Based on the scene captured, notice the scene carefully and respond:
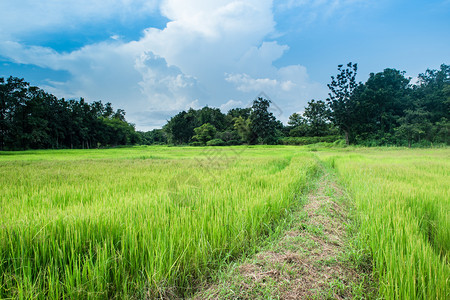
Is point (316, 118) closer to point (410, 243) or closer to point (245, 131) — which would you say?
point (245, 131)

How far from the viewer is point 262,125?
38031 millimetres

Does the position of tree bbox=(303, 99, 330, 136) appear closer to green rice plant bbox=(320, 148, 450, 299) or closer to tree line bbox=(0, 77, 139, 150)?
green rice plant bbox=(320, 148, 450, 299)

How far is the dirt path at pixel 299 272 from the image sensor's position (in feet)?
3.83

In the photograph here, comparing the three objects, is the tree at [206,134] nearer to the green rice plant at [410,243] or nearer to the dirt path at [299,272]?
the green rice plant at [410,243]

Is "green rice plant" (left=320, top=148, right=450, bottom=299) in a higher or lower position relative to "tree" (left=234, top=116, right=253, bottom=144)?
lower

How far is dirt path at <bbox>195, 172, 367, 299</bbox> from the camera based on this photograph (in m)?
1.17

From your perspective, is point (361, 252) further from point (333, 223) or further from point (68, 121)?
point (68, 121)

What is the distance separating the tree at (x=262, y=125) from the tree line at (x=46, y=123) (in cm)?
4143

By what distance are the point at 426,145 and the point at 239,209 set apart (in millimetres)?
34903

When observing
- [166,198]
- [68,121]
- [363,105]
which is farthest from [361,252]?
[68,121]

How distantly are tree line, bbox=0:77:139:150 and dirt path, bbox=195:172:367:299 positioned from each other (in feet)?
154

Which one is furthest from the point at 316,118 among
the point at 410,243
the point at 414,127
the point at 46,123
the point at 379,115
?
the point at 46,123

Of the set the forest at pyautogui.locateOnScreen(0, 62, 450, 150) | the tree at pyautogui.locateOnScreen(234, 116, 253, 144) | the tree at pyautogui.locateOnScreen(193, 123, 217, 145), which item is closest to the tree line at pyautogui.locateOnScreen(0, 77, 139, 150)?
the forest at pyautogui.locateOnScreen(0, 62, 450, 150)

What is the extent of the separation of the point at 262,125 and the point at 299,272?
3790cm
